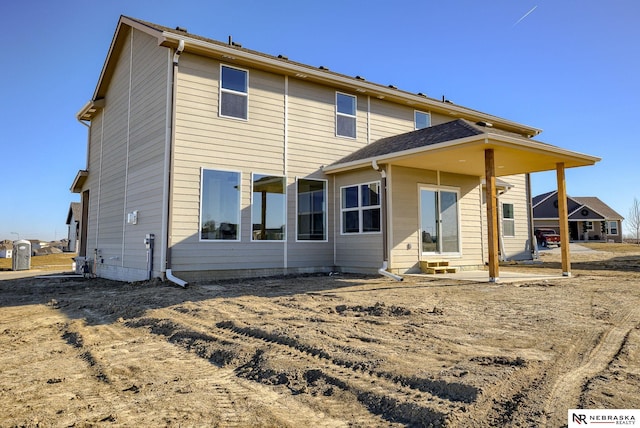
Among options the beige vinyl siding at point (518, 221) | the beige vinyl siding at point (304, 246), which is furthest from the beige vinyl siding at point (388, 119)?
the beige vinyl siding at point (518, 221)

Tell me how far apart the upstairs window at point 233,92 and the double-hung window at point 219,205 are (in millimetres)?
1563

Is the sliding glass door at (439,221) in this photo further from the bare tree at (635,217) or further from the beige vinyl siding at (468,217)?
the bare tree at (635,217)

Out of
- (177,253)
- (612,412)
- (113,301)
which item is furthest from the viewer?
(177,253)

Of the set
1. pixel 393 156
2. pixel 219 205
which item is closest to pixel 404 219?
pixel 393 156

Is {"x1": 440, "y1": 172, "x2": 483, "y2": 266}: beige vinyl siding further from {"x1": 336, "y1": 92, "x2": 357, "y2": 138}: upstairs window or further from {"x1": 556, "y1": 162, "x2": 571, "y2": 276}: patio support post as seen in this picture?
{"x1": 336, "y1": 92, "x2": 357, "y2": 138}: upstairs window

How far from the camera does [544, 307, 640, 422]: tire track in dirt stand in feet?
7.96

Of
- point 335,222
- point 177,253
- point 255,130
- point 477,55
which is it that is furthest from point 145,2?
point 477,55

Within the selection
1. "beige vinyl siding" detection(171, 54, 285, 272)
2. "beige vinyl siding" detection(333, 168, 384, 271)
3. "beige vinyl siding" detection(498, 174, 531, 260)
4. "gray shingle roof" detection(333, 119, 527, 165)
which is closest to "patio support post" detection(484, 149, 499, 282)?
"gray shingle roof" detection(333, 119, 527, 165)

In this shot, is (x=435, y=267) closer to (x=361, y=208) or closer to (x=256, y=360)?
(x=361, y=208)

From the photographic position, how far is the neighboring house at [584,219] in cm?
4062

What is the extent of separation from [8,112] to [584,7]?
2269 cm

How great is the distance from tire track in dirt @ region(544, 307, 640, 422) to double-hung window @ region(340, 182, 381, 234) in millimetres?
6089

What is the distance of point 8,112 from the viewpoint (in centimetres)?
1844

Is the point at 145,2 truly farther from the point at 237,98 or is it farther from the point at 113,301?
the point at 113,301
